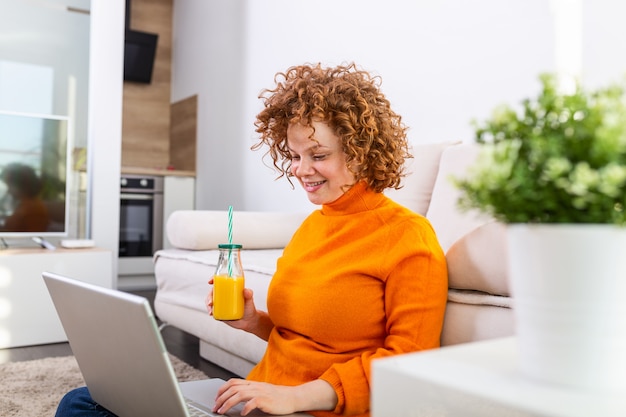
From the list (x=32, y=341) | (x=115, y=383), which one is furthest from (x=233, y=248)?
(x=32, y=341)

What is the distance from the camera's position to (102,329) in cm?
93

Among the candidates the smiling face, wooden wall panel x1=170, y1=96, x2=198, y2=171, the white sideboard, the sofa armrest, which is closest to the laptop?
the smiling face

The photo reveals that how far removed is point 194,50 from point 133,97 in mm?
768

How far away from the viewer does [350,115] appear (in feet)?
3.82

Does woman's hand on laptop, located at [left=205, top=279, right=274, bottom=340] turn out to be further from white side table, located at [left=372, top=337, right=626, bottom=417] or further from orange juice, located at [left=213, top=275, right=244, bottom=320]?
white side table, located at [left=372, top=337, right=626, bottom=417]

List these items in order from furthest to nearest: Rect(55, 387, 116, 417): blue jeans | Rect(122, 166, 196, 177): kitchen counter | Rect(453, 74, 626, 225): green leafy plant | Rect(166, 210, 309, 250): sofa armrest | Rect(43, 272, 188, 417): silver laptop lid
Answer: Rect(122, 166, 196, 177): kitchen counter, Rect(166, 210, 309, 250): sofa armrest, Rect(55, 387, 116, 417): blue jeans, Rect(43, 272, 188, 417): silver laptop lid, Rect(453, 74, 626, 225): green leafy plant

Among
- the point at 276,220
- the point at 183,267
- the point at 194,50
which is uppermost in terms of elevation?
the point at 194,50

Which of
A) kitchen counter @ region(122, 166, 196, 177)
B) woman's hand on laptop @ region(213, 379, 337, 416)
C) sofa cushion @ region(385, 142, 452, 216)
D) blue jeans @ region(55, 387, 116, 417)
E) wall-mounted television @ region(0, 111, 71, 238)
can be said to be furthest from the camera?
kitchen counter @ region(122, 166, 196, 177)

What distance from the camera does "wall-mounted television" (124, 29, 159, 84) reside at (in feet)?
18.1

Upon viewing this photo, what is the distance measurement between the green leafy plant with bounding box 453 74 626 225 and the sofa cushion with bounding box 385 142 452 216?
1.75 metres

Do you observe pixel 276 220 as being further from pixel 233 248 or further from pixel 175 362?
pixel 233 248

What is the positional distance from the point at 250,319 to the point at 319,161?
0.35 m

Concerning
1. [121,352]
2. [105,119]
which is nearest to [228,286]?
[121,352]

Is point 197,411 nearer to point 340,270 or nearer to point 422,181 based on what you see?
point 340,270
